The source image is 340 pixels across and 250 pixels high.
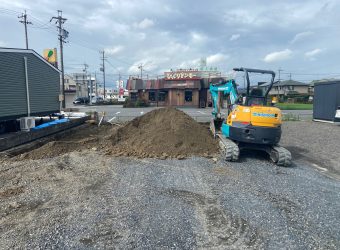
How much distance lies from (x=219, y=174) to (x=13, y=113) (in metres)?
10.0

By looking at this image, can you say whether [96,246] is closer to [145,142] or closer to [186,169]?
[186,169]

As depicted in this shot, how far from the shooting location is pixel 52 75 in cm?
1742

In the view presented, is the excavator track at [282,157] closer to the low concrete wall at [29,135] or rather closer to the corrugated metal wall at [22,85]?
the low concrete wall at [29,135]

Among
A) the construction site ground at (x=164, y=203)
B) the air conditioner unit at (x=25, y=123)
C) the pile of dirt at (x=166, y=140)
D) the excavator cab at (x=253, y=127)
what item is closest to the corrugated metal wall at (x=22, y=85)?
the air conditioner unit at (x=25, y=123)

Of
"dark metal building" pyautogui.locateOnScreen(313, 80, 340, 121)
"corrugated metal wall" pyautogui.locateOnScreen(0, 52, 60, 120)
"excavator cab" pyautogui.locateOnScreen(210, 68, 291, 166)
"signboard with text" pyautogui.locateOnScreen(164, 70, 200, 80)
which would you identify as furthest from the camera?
"signboard with text" pyautogui.locateOnScreen(164, 70, 200, 80)

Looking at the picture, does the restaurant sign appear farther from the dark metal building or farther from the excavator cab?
the excavator cab

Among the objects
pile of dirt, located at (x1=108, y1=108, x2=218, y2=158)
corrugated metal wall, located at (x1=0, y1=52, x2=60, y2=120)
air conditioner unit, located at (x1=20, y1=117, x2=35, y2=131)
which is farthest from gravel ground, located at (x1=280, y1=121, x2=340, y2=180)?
corrugated metal wall, located at (x1=0, y1=52, x2=60, y2=120)

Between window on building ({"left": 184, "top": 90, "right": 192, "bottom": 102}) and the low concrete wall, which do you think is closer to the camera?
the low concrete wall

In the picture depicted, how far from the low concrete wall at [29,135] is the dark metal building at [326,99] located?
18193 mm

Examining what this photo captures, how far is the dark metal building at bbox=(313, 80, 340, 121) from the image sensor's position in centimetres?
2127

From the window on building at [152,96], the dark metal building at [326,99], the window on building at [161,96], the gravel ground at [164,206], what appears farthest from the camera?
the window on building at [152,96]

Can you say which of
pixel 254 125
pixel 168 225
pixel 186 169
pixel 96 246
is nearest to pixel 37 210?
pixel 96 246

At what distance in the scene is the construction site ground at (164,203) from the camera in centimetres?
456

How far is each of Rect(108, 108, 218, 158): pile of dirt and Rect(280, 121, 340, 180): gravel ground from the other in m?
3.53
